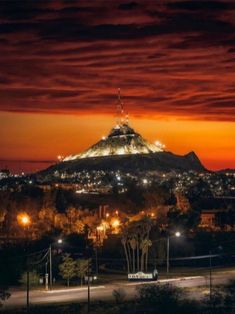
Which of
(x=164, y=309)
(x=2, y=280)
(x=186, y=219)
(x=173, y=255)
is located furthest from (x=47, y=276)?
(x=186, y=219)

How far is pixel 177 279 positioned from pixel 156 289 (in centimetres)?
780

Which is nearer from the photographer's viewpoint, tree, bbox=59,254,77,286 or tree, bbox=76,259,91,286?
tree, bbox=59,254,77,286

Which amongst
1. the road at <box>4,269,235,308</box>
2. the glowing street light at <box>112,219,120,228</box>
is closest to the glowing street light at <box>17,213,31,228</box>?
the glowing street light at <box>112,219,120,228</box>

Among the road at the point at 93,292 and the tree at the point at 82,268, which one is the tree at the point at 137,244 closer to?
the road at the point at 93,292

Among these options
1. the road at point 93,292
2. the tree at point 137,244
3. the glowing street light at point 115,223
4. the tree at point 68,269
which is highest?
the glowing street light at point 115,223

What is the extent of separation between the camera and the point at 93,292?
3994 centimetres

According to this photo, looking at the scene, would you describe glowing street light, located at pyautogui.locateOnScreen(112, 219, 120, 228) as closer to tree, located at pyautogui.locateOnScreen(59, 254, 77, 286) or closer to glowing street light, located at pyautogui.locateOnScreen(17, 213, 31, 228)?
glowing street light, located at pyautogui.locateOnScreen(17, 213, 31, 228)

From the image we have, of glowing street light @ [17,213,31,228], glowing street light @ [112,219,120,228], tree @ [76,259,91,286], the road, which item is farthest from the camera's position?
glowing street light @ [112,219,120,228]

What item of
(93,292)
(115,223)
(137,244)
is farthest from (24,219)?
(93,292)

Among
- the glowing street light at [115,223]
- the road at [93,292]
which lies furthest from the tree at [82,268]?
the glowing street light at [115,223]

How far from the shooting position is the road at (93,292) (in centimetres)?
3734

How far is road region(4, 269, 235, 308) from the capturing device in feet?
123

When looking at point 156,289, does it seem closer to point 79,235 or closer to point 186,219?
point 79,235

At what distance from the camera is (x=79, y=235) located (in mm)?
60625
